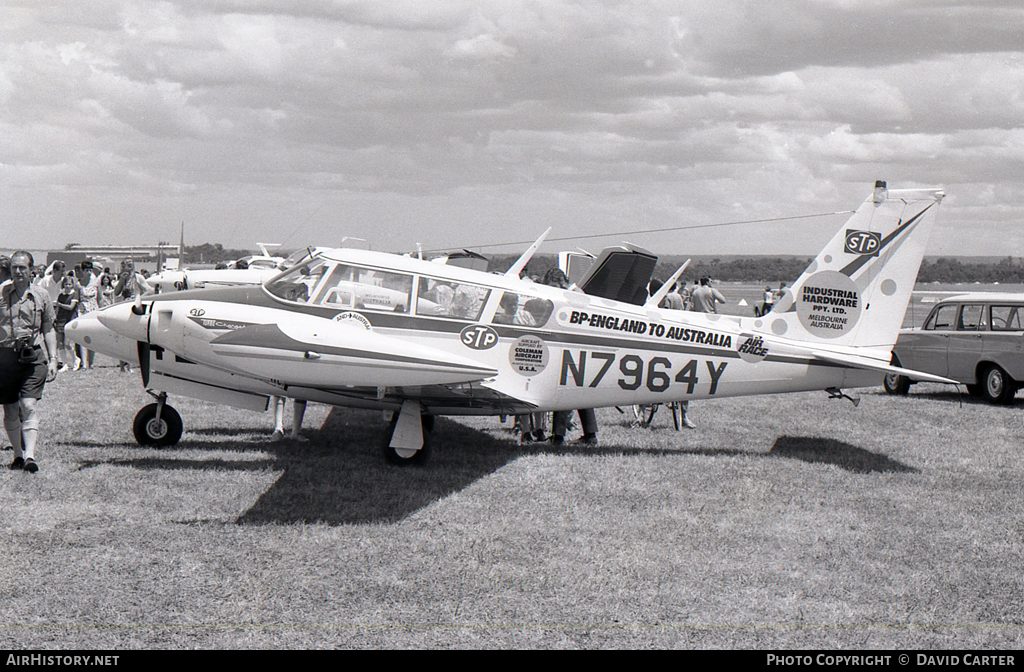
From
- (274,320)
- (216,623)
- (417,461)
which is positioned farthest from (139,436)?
(216,623)

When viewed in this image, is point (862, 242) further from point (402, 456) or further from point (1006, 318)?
point (1006, 318)

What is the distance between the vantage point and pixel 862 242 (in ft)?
30.9

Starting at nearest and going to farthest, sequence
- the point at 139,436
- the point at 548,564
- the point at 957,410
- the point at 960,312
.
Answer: the point at 548,564, the point at 139,436, the point at 957,410, the point at 960,312

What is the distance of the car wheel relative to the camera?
46.5ft

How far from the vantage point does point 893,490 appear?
26.3ft

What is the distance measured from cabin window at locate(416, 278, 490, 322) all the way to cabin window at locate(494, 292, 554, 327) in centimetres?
22

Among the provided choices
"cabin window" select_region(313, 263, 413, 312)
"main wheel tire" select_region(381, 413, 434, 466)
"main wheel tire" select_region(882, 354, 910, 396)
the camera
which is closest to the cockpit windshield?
"cabin window" select_region(313, 263, 413, 312)

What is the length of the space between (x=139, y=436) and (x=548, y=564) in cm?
564

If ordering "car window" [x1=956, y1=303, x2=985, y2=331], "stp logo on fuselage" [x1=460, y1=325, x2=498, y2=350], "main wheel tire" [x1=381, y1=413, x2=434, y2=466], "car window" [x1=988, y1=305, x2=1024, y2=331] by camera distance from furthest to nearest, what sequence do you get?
"car window" [x1=956, y1=303, x2=985, y2=331], "car window" [x1=988, y1=305, x2=1024, y2=331], "stp logo on fuselage" [x1=460, y1=325, x2=498, y2=350], "main wheel tire" [x1=381, y1=413, x2=434, y2=466]

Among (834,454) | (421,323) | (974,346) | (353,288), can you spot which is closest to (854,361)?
(834,454)

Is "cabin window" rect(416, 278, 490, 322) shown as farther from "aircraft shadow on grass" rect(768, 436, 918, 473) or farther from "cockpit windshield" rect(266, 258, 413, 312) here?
"aircraft shadow on grass" rect(768, 436, 918, 473)

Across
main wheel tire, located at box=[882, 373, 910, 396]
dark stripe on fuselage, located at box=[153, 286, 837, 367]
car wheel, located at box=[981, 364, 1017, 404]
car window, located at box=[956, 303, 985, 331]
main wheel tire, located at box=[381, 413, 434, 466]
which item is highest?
car window, located at box=[956, 303, 985, 331]
